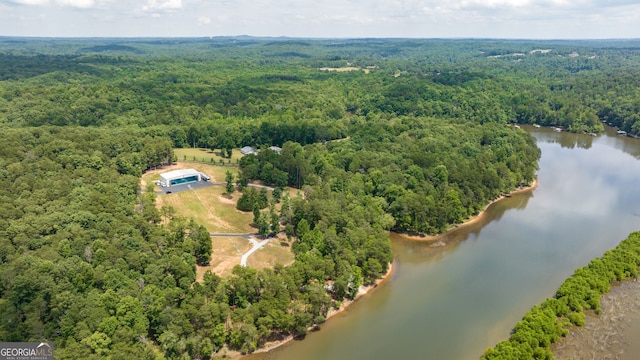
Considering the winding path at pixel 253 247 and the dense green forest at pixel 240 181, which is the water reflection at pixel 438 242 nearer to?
the dense green forest at pixel 240 181

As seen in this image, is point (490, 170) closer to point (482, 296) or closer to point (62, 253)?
point (482, 296)

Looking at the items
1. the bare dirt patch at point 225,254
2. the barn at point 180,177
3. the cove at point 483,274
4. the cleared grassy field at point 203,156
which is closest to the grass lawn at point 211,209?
the bare dirt patch at point 225,254

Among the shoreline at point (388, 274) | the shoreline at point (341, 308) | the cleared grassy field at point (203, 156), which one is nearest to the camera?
the shoreline at point (341, 308)

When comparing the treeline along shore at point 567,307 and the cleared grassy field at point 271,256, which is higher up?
the treeline along shore at point 567,307

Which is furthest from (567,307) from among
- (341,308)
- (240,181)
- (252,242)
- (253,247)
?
(240,181)

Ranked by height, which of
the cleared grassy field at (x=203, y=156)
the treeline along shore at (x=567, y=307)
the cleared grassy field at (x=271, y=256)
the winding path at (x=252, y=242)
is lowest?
the cleared grassy field at (x=271, y=256)

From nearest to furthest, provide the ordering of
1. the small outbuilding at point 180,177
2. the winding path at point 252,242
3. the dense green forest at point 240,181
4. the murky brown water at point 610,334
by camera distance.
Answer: the dense green forest at point 240,181
the murky brown water at point 610,334
the winding path at point 252,242
the small outbuilding at point 180,177

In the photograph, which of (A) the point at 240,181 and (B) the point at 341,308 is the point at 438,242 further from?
(A) the point at 240,181
